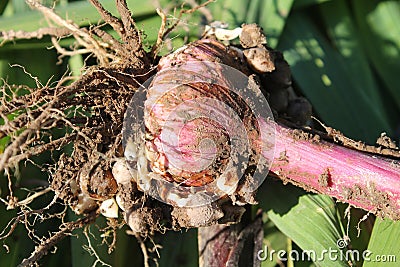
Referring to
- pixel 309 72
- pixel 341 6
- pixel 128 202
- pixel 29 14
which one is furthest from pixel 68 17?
pixel 341 6

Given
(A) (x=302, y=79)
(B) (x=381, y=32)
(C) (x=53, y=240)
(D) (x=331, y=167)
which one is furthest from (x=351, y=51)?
(C) (x=53, y=240)

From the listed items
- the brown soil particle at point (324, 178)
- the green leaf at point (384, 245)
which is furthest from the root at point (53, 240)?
the green leaf at point (384, 245)

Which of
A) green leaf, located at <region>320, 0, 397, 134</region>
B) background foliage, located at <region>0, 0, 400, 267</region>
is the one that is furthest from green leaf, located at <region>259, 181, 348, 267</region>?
green leaf, located at <region>320, 0, 397, 134</region>

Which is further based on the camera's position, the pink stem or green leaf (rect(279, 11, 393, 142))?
green leaf (rect(279, 11, 393, 142))

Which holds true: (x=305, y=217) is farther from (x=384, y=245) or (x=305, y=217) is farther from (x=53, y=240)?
(x=53, y=240)

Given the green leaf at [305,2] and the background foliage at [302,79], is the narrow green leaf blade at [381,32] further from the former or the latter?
the green leaf at [305,2]

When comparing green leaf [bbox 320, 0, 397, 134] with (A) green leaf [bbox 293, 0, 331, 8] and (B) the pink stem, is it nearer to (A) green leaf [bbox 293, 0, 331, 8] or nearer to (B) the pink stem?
(A) green leaf [bbox 293, 0, 331, 8]
